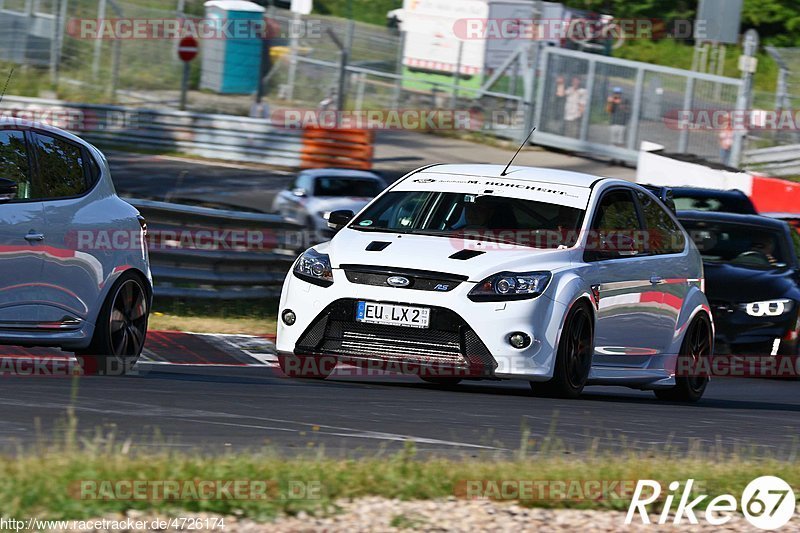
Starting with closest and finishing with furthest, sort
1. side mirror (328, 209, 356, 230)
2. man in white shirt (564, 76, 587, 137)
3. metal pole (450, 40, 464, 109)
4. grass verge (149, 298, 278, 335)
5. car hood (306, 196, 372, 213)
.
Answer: side mirror (328, 209, 356, 230), grass verge (149, 298, 278, 335), car hood (306, 196, 372, 213), man in white shirt (564, 76, 587, 137), metal pole (450, 40, 464, 109)

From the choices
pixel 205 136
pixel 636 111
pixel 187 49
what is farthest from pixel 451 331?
pixel 636 111

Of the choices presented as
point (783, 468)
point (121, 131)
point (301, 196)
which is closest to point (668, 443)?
point (783, 468)

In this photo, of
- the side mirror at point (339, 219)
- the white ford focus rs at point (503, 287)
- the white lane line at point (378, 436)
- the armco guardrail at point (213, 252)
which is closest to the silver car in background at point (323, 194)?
the armco guardrail at point (213, 252)

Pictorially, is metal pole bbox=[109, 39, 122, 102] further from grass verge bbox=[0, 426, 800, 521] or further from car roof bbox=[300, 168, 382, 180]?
grass verge bbox=[0, 426, 800, 521]

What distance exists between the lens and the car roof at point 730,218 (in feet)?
47.9

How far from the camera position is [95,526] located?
4500mm

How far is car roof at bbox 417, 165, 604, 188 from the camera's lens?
1037 centimetres

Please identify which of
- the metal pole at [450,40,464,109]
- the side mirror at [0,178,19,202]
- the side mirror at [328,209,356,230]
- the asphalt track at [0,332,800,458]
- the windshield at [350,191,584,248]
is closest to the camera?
the asphalt track at [0,332,800,458]

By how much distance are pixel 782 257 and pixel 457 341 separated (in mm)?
6502

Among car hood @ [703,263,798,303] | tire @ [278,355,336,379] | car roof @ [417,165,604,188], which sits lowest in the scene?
tire @ [278,355,336,379]

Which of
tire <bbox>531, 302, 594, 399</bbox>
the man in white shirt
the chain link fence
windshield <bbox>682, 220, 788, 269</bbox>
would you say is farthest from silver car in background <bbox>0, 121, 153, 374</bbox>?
the man in white shirt

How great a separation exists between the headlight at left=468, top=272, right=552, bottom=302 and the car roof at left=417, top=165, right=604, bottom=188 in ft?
4.48

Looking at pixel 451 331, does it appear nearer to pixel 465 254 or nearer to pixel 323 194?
pixel 465 254

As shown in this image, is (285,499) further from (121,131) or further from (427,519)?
(121,131)
